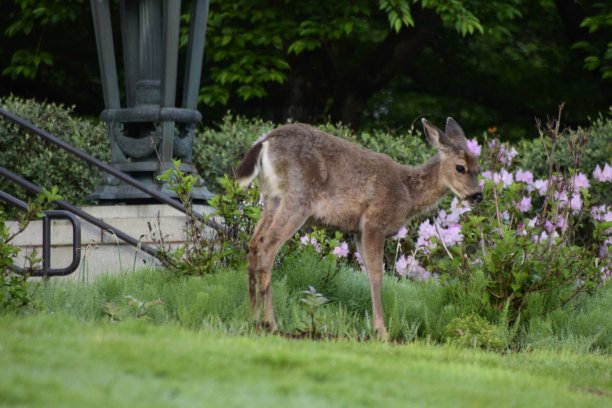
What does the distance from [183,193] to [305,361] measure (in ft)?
12.8

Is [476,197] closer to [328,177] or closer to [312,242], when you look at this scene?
[328,177]

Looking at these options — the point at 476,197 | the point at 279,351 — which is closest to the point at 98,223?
the point at 476,197

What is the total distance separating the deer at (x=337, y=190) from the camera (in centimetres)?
834

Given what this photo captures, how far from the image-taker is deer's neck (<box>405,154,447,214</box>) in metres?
9.20

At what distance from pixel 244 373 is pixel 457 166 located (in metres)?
3.87

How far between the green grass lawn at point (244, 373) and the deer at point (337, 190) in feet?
3.31

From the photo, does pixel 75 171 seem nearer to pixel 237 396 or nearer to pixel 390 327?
pixel 390 327

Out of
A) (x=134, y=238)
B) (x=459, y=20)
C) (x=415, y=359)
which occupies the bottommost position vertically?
(x=415, y=359)

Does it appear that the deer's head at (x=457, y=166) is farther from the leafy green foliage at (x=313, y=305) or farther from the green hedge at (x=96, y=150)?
the green hedge at (x=96, y=150)

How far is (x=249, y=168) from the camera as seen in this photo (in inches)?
328

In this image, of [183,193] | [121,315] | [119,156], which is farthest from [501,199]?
[119,156]

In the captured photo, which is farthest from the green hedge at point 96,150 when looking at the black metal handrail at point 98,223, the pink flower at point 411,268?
the pink flower at point 411,268

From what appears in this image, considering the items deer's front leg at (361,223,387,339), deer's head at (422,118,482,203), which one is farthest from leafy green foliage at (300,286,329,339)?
deer's head at (422,118,482,203)

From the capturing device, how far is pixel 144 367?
5.84 metres
